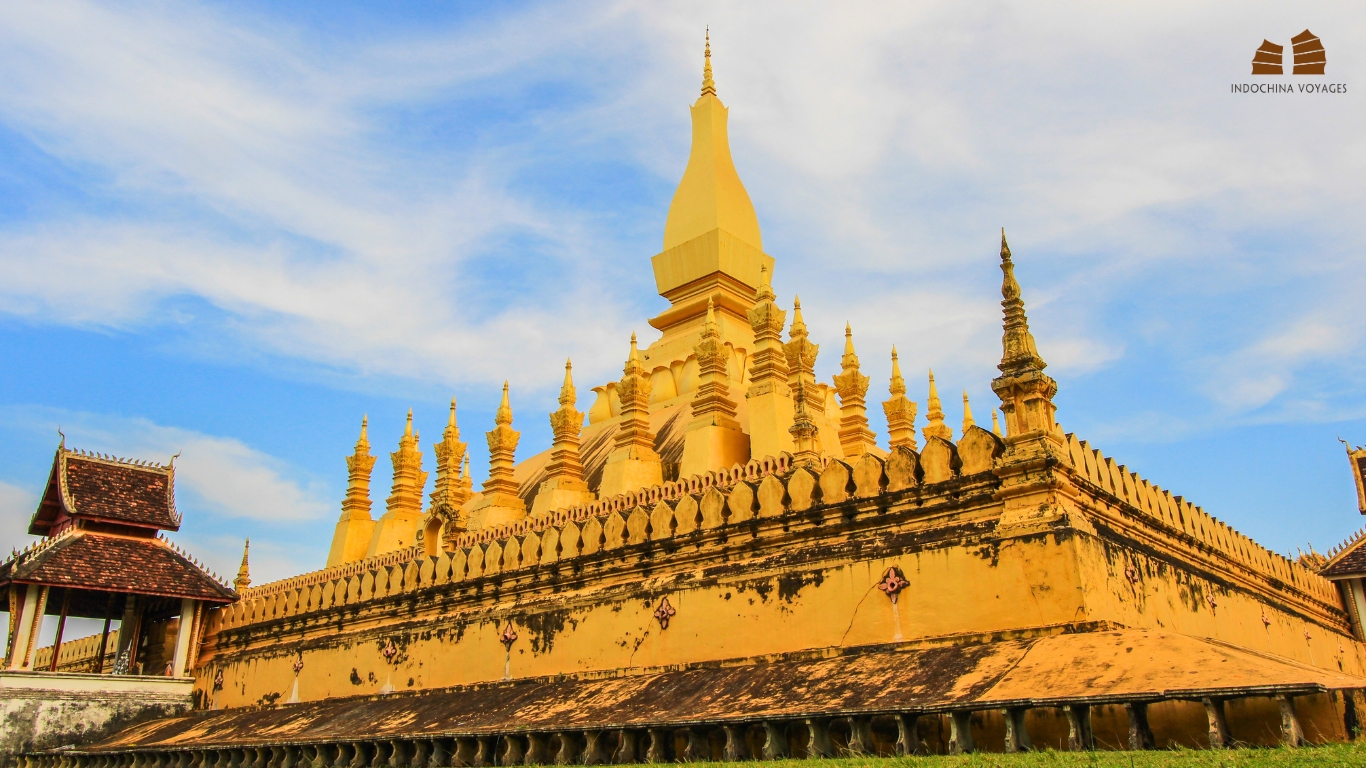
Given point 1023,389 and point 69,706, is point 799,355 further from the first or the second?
point 69,706

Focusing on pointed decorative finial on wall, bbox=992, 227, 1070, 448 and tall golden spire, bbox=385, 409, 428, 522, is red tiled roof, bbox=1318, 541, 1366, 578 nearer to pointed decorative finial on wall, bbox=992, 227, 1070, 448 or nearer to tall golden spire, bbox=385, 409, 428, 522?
pointed decorative finial on wall, bbox=992, 227, 1070, 448

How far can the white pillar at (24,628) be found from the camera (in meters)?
20.2

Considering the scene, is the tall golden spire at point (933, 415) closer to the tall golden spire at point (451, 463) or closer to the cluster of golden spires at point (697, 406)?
the cluster of golden spires at point (697, 406)

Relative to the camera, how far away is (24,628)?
20359mm

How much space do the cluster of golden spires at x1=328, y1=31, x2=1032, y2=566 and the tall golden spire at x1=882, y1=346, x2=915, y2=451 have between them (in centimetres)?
3

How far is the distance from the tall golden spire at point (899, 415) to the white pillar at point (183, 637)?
15899 millimetres

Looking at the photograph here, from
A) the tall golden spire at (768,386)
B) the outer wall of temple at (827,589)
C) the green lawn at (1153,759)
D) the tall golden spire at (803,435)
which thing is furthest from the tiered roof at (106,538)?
the green lawn at (1153,759)

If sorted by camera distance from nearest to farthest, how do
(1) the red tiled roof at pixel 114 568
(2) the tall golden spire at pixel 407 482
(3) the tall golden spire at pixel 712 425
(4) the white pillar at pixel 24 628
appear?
(4) the white pillar at pixel 24 628
(1) the red tiled roof at pixel 114 568
(3) the tall golden spire at pixel 712 425
(2) the tall golden spire at pixel 407 482

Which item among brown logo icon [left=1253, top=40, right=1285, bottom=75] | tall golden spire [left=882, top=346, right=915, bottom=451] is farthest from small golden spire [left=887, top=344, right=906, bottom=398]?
brown logo icon [left=1253, top=40, right=1285, bottom=75]

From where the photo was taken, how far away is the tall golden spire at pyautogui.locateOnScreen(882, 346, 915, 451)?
1000 inches

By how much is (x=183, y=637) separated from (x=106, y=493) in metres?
3.47

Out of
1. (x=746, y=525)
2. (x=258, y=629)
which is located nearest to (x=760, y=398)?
(x=746, y=525)

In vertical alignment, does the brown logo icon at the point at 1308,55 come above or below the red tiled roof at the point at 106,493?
above

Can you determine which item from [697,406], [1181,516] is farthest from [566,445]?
[1181,516]
